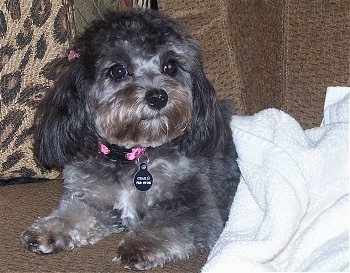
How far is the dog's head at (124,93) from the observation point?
2.73 metres

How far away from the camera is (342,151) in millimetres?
2545

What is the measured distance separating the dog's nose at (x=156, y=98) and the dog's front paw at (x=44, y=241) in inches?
22.0

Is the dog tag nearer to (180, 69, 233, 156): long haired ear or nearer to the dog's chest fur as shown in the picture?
the dog's chest fur

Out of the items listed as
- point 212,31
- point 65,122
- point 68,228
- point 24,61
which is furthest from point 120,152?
point 212,31

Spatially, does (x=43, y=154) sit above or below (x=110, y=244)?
above

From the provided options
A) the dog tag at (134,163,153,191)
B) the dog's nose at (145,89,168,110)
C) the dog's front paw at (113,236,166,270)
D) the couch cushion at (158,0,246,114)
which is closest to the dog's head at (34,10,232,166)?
the dog's nose at (145,89,168,110)

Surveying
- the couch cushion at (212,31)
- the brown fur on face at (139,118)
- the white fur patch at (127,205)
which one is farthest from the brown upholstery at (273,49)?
the white fur patch at (127,205)

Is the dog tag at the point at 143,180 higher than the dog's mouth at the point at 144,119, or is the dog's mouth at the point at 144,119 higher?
the dog's mouth at the point at 144,119

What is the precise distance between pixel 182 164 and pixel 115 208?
0.99 ft

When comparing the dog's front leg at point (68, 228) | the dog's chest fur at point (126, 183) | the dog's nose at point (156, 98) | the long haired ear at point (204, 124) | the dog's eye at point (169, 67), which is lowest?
the dog's front leg at point (68, 228)

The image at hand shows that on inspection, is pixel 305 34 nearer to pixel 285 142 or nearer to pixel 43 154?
pixel 285 142

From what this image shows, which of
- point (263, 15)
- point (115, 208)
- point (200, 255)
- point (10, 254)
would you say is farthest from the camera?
point (263, 15)

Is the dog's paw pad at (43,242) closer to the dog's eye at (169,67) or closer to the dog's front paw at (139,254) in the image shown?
the dog's front paw at (139,254)

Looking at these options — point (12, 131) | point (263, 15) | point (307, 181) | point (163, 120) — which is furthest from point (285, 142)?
point (12, 131)
